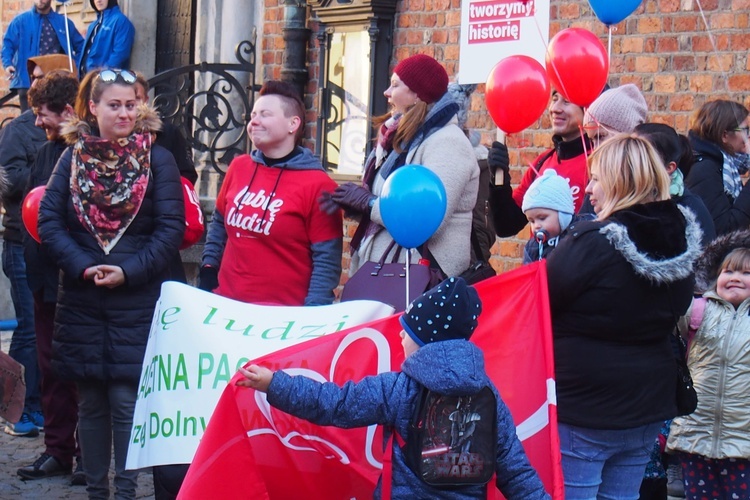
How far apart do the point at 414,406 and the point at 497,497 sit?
1.74 ft

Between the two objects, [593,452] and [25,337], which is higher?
[593,452]

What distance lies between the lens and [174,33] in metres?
12.1

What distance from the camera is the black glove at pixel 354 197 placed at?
4992 mm

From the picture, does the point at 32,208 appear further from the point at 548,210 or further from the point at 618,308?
the point at 618,308

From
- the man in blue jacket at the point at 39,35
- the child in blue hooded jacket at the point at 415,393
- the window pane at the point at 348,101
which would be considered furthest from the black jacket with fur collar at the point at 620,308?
the man in blue jacket at the point at 39,35

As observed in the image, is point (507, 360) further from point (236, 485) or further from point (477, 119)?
point (477, 119)

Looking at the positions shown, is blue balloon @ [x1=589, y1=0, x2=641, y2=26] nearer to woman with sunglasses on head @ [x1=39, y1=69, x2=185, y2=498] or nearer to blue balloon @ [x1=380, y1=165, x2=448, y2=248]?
blue balloon @ [x1=380, y1=165, x2=448, y2=248]

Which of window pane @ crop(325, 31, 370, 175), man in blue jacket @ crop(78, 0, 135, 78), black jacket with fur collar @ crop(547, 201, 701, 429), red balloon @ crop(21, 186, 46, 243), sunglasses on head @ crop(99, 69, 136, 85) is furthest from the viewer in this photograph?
man in blue jacket @ crop(78, 0, 135, 78)

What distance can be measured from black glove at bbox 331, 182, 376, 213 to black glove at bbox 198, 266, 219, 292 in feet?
2.34

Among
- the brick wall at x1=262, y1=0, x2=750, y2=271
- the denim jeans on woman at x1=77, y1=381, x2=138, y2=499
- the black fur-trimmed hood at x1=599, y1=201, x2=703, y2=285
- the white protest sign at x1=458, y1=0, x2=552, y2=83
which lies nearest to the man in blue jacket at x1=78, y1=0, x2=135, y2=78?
the brick wall at x1=262, y1=0, x2=750, y2=271

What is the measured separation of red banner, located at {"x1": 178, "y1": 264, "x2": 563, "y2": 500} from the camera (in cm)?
378

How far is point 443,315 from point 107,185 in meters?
2.10

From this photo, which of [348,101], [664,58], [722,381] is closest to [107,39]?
[348,101]

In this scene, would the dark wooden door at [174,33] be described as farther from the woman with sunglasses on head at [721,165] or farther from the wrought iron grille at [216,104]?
the woman with sunglasses on head at [721,165]
